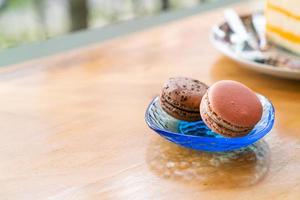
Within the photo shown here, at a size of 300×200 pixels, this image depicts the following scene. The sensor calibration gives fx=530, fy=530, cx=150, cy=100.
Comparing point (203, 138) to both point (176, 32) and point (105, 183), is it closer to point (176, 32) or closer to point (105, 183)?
point (105, 183)

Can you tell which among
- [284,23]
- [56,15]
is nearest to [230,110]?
[284,23]

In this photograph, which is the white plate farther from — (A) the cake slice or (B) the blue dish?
(B) the blue dish

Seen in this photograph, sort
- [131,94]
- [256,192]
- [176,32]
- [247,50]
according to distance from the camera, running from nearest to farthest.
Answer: [256,192]
[131,94]
[247,50]
[176,32]

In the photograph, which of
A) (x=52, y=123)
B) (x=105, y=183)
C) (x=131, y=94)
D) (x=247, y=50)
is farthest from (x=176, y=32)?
(x=105, y=183)

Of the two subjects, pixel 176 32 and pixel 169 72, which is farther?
pixel 176 32

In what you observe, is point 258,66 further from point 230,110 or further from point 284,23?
point 230,110

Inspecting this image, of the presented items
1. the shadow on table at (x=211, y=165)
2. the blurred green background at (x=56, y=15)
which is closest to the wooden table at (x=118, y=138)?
the shadow on table at (x=211, y=165)
